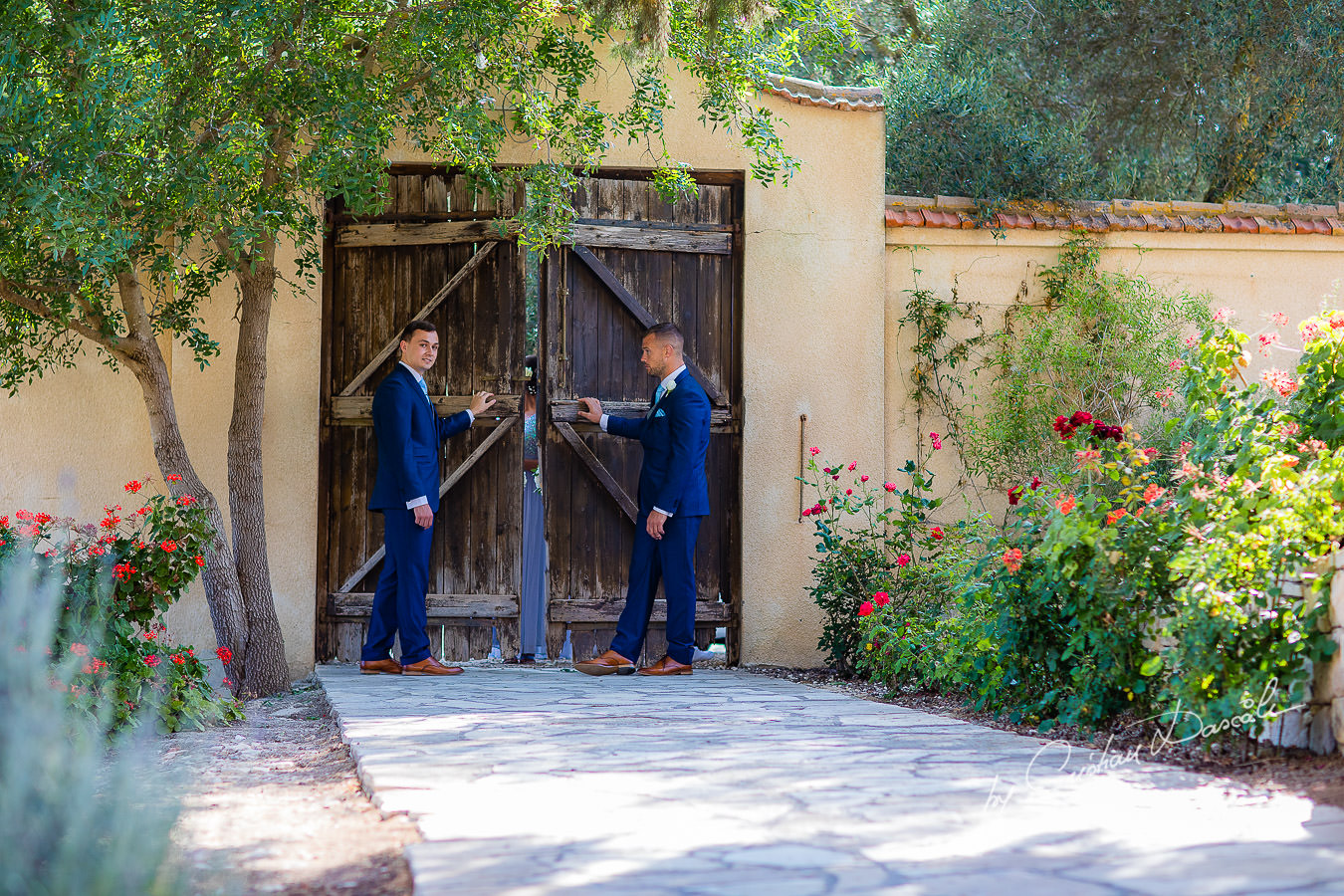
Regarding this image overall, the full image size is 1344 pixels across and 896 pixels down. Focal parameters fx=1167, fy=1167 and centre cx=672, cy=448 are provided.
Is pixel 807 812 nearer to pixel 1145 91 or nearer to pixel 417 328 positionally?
pixel 417 328

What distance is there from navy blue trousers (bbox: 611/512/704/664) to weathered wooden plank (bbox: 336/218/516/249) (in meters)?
1.93

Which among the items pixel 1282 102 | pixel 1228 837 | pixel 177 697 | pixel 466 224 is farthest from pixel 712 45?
pixel 1282 102

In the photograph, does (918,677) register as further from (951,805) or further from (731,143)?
(731,143)

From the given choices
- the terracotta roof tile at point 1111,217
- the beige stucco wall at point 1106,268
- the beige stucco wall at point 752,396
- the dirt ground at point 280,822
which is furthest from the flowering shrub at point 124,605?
the terracotta roof tile at point 1111,217

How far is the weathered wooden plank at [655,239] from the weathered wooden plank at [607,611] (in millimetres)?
1981

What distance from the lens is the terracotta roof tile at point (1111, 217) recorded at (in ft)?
22.2

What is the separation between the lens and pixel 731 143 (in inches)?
259

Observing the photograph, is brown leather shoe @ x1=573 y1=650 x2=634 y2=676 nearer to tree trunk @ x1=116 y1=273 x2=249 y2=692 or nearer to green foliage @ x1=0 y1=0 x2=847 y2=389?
tree trunk @ x1=116 y1=273 x2=249 y2=692

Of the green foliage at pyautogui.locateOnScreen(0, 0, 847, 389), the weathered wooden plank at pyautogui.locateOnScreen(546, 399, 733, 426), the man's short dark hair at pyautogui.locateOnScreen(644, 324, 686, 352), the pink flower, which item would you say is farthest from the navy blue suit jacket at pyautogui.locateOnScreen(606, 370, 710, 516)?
the pink flower

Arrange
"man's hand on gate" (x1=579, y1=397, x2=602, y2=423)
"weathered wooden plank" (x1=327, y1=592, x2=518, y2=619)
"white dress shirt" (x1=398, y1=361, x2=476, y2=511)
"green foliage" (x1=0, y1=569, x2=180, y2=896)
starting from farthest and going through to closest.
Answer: "weathered wooden plank" (x1=327, y1=592, x2=518, y2=619), "man's hand on gate" (x1=579, y1=397, x2=602, y2=423), "white dress shirt" (x1=398, y1=361, x2=476, y2=511), "green foliage" (x1=0, y1=569, x2=180, y2=896)

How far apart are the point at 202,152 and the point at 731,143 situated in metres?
2.97

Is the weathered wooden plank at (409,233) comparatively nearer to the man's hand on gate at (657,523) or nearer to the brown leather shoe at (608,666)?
the man's hand on gate at (657,523)

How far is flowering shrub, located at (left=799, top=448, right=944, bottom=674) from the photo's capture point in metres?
5.76

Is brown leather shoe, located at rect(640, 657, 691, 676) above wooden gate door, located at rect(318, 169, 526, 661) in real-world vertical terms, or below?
below
